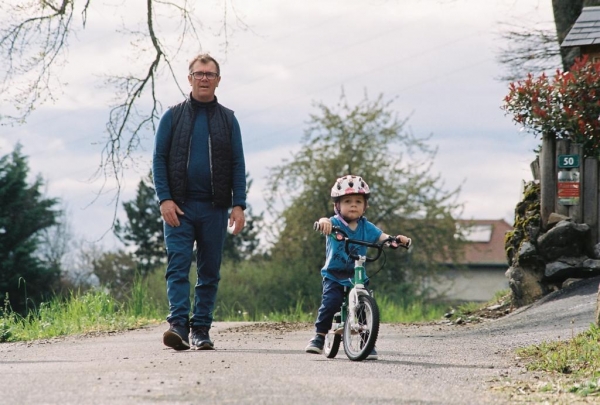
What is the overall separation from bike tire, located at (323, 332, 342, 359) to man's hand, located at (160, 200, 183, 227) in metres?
1.73

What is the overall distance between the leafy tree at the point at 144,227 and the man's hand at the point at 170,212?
47.7 meters

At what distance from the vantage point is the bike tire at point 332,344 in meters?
7.96

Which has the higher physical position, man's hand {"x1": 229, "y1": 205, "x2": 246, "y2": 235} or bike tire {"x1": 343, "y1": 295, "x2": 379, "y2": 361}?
man's hand {"x1": 229, "y1": 205, "x2": 246, "y2": 235}

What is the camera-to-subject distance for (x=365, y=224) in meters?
8.12

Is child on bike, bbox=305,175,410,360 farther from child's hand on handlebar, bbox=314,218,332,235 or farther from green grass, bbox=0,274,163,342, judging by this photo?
green grass, bbox=0,274,163,342

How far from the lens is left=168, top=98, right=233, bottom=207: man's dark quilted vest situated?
870cm

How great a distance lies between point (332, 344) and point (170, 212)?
6.14 feet

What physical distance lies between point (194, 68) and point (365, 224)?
2.11 m

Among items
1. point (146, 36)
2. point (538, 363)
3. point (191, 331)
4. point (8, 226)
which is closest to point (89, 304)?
point (191, 331)

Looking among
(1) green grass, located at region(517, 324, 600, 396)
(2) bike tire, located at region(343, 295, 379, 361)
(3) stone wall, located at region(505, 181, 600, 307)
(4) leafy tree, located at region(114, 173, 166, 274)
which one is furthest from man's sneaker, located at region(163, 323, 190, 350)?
(4) leafy tree, located at region(114, 173, 166, 274)

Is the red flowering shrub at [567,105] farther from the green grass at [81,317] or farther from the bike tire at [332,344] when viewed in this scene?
the bike tire at [332,344]

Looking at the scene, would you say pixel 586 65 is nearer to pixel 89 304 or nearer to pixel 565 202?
pixel 565 202

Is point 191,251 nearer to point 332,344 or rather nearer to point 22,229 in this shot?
point 332,344

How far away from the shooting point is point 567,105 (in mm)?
14484
